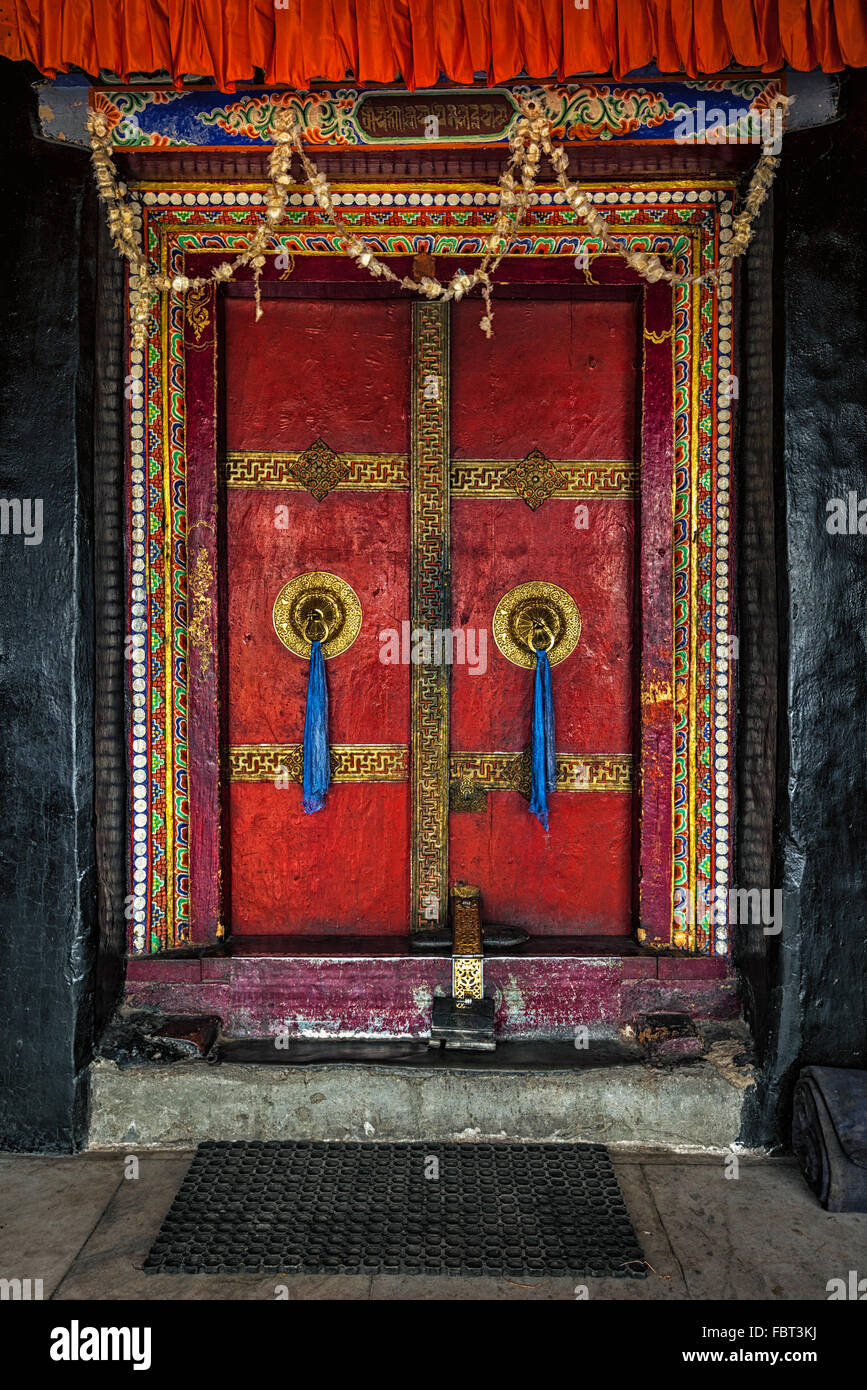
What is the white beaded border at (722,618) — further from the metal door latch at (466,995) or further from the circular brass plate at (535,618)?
the metal door latch at (466,995)

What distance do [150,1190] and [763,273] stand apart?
4.38 metres

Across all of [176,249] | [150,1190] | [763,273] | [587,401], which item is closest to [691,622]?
[587,401]

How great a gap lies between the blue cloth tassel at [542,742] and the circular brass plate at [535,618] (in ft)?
0.51

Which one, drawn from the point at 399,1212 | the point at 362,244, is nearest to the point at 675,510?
the point at 362,244

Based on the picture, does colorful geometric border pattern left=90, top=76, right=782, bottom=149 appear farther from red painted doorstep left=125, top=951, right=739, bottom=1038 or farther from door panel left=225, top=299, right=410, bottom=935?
red painted doorstep left=125, top=951, right=739, bottom=1038

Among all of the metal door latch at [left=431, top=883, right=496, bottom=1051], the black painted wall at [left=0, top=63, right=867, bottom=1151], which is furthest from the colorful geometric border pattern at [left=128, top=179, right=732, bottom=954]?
the metal door latch at [left=431, top=883, right=496, bottom=1051]

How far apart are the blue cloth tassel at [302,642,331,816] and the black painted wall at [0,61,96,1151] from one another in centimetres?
104

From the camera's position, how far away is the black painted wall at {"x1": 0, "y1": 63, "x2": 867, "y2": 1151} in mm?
3701

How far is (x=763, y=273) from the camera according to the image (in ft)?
12.8

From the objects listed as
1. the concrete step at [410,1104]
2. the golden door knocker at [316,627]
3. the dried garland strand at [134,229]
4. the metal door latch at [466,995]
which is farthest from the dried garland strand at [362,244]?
the concrete step at [410,1104]

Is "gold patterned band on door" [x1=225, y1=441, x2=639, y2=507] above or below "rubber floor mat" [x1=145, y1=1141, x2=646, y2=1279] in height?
above

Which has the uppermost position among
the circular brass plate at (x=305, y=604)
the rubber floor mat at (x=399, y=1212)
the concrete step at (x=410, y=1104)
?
the circular brass plate at (x=305, y=604)

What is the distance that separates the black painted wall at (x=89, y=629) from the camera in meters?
3.70

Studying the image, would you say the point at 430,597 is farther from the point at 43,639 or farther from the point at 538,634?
the point at 43,639
